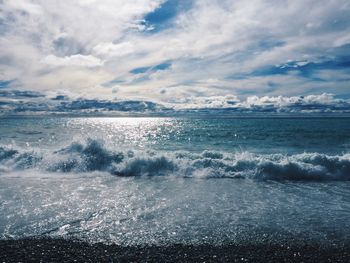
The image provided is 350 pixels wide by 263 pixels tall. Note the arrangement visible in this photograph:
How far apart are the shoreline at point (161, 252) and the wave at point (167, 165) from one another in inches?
401

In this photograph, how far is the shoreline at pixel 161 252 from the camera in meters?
6.89

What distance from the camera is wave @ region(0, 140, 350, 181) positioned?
18.0 metres

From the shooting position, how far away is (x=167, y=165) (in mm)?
19344

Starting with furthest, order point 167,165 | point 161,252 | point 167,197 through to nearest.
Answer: point 167,165 < point 167,197 < point 161,252

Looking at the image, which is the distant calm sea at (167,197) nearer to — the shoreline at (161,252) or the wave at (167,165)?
the wave at (167,165)

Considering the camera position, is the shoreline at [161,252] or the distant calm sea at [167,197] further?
the distant calm sea at [167,197]

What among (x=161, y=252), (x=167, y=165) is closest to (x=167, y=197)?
(x=161, y=252)

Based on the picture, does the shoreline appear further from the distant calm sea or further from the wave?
the wave

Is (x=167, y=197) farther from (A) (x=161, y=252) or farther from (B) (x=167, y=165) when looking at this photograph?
(B) (x=167, y=165)

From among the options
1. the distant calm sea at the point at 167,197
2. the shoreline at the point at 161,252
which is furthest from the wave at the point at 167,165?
the shoreline at the point at 161,252

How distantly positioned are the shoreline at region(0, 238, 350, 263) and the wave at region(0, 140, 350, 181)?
33.4 ft

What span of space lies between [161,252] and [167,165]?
39.8ft

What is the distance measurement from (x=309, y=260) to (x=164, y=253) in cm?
348

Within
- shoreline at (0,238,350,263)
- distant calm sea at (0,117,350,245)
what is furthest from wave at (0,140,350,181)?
shoreline at (0,238,350,263)
